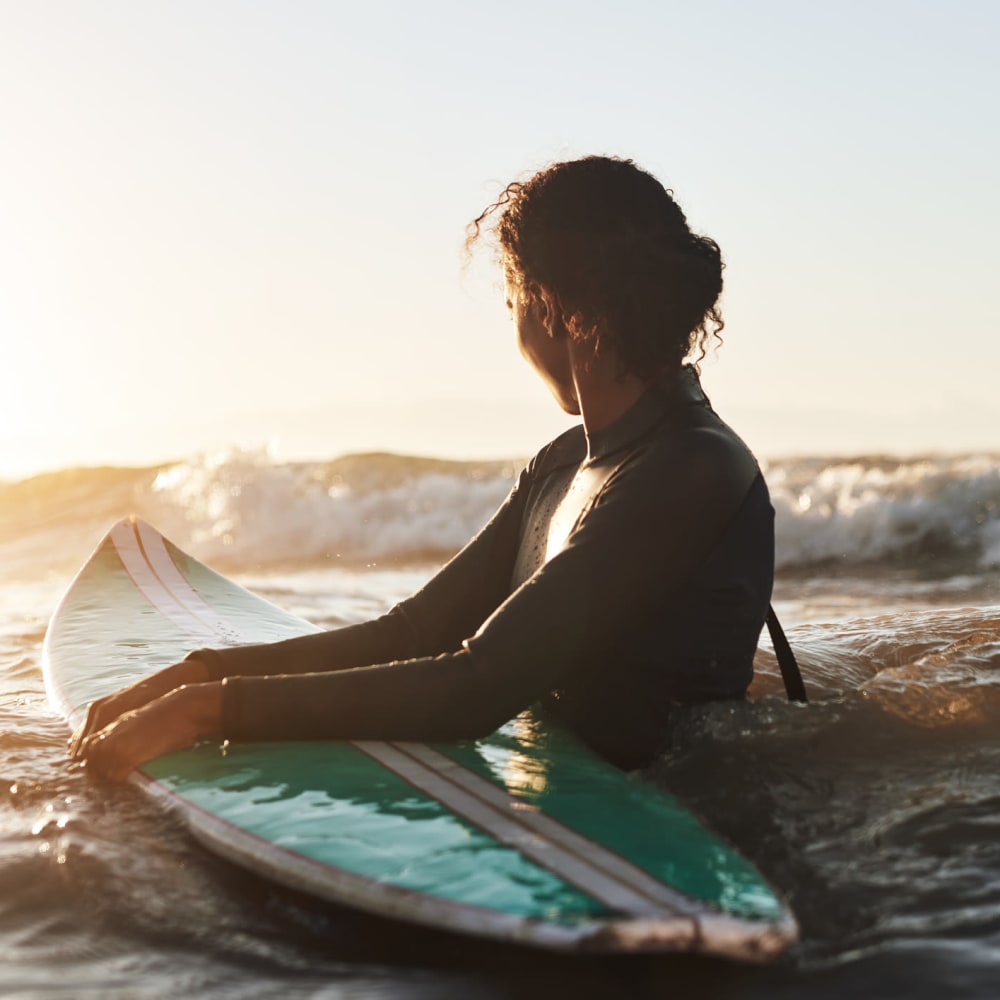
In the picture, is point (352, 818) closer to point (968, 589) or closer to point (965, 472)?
point (968, 589)

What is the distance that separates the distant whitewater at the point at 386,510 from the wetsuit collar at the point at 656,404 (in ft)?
24.8

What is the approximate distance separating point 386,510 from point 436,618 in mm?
10669

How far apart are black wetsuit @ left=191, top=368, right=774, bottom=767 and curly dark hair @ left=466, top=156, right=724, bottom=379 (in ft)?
0.39

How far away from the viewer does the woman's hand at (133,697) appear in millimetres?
2330

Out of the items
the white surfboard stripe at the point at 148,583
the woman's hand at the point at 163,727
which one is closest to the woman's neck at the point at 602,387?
the woman's hand at the point at 163,727

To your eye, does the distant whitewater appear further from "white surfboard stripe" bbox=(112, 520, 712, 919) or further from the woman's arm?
"white surfboard stripe" bbox=(112, 520, 712, 919)

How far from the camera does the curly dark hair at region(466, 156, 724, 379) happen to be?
7.28 feet

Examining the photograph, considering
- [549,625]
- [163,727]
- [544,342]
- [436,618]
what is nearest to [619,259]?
[544,342]

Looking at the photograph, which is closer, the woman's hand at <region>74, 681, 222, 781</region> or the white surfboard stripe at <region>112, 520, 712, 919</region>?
the white surfboard stripe at <region>112, 520, 712, 919</region>

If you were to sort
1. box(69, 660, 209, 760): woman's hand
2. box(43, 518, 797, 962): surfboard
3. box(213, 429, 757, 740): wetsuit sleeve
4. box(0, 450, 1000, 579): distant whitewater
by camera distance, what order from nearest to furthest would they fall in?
box(43, 518, 797, 962): surfboard → box(213, 429, 757, 740): wetsuit sleeve → box(69, 660, 209, 760): woman's hand → box(0, 450, 1000, 579): distant whitewater

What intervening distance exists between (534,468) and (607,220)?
0.71 metres

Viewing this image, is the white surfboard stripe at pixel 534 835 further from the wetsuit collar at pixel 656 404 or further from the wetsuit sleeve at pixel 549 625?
the wetsuit collar at pixel 656 404

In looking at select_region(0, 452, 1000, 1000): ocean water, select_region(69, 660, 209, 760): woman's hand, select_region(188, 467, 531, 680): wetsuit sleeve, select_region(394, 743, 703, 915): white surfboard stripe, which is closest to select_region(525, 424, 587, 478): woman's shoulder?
select_region(188, 467, 531, 680): wetsuit sleeve

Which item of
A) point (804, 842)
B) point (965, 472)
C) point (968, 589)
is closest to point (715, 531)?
point (804, 842)
